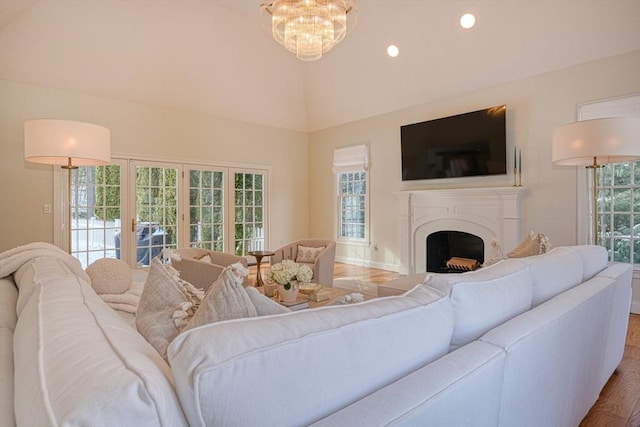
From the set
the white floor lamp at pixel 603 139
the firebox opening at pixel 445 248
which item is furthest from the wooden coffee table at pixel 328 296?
the firebox opening at pixel 445 248

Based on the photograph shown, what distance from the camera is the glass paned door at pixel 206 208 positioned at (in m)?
6.15

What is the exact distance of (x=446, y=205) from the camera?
541 cm

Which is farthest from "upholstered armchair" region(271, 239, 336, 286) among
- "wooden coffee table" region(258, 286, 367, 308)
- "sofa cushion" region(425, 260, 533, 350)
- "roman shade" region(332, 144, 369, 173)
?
"sofa cushion" region(425, 260, 533, 350)

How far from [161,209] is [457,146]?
15.6 ft

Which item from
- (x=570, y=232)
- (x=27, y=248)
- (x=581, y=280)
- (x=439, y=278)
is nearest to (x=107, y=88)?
(x=27, y=248)

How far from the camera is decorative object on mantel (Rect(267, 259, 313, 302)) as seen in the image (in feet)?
8.80

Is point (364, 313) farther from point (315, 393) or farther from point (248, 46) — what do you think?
point (248, 46)

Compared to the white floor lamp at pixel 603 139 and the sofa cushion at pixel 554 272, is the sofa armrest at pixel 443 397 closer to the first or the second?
the sofa cushion at pixel 554 272

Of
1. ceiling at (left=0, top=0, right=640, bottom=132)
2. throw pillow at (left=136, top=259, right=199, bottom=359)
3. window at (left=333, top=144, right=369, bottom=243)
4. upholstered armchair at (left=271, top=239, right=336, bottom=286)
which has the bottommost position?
upholstered armchair at (left=271, top=239, right=336, bottom=286)

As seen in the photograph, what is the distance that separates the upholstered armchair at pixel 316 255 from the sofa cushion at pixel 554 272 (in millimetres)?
2541

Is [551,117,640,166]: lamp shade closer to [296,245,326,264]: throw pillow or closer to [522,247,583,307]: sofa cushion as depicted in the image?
[522,247,583,307]: sofa cushion

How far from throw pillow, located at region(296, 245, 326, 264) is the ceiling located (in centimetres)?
293

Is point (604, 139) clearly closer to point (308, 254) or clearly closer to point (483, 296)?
point (483, 296)

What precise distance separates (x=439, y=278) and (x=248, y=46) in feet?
18.7
